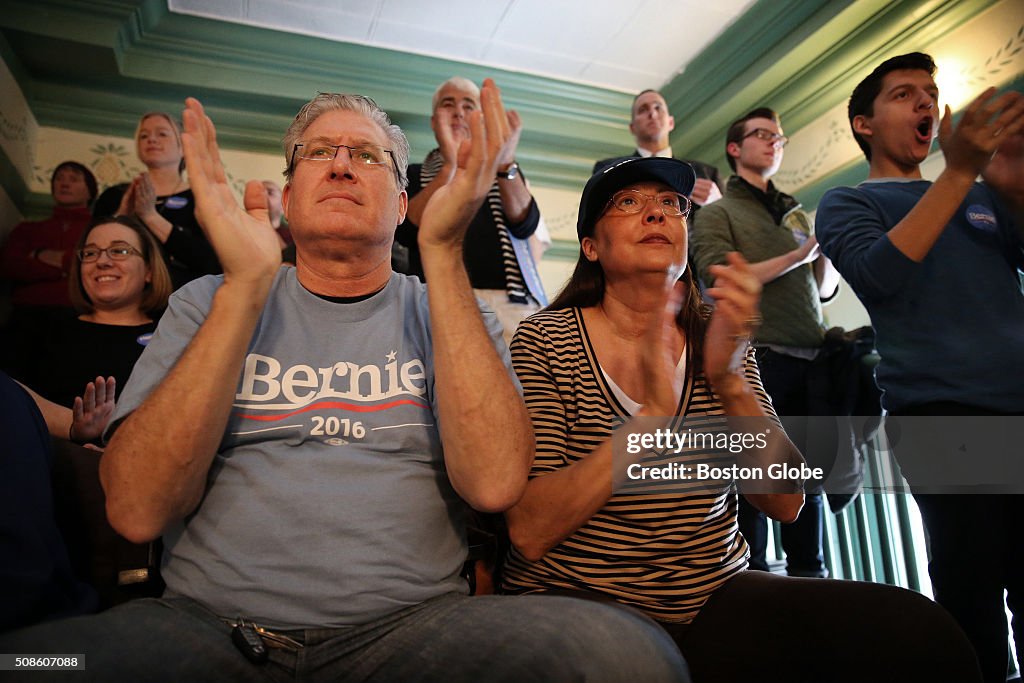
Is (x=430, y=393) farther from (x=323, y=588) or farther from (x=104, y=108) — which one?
(x=104, y=108)

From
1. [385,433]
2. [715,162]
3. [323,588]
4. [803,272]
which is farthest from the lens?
[715,162]

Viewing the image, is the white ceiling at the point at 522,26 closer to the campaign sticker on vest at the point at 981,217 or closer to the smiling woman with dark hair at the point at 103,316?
the smiling woman with dark hair at the point at 103,316

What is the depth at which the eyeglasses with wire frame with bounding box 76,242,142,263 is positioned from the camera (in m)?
1.93

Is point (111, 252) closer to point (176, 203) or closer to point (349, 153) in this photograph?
point (176, 203)

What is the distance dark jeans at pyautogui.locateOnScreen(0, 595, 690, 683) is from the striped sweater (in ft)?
0.61

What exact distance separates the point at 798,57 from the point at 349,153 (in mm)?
3190

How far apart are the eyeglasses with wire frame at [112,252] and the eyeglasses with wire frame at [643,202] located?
1350mm

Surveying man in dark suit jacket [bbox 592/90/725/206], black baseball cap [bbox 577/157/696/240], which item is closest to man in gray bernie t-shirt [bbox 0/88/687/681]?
black baseball cap [bbox 577/157/696/240]

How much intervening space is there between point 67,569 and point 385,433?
1.30 feet

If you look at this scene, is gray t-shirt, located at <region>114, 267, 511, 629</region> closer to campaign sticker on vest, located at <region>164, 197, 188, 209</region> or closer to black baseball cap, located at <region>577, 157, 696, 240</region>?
black baseball cap, located at <region>577, 157, 696, 240</region>

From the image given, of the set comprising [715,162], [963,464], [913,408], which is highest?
[715,162]

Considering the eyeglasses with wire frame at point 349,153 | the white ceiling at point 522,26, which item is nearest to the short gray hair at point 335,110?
the eyeglasses with wire frame at point 349,153

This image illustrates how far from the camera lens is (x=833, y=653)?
86 cm

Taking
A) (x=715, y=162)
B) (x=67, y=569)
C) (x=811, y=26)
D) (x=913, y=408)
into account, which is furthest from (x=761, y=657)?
(x=715, y=162)
